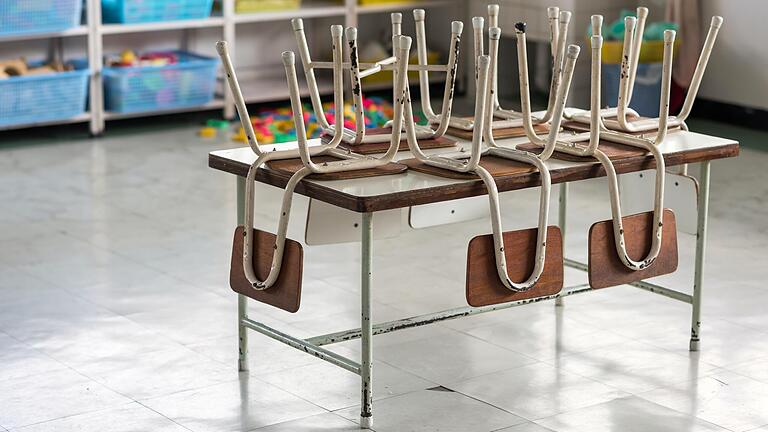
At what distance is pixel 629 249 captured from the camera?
135 inches

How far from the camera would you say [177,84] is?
23.4ft

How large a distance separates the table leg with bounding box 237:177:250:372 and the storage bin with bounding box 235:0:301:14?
4068 mm

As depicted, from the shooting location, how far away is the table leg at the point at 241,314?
11.4ft

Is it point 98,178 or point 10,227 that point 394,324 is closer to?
point 10,227

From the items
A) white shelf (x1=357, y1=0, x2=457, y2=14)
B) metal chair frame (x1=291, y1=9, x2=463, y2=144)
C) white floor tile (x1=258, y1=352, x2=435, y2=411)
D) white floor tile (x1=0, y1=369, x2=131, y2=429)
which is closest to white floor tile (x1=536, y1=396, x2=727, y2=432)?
white floor tile (x1=258, y1=352, x2=435, y2=411)

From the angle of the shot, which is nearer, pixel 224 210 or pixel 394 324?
pixel 394 324

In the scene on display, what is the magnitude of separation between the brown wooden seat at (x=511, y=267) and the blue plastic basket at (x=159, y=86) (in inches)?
164

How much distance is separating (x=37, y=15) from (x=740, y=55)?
3778 millimetres

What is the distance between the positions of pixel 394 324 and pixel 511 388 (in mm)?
363

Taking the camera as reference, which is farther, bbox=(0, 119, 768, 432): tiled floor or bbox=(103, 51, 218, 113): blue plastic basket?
bbox=(103, 51, 218, 113): blue plastic basket

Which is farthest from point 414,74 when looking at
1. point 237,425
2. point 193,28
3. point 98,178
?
point 237,425

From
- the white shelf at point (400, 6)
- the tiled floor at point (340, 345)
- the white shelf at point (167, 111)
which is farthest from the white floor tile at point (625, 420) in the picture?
the white shelf at point (400, 6)

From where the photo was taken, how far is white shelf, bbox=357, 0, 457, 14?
308 inches

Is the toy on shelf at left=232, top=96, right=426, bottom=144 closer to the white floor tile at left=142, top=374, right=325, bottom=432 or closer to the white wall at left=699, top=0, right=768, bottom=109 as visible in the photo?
the white wall at left=699, top=0, right=768, bottom=109
